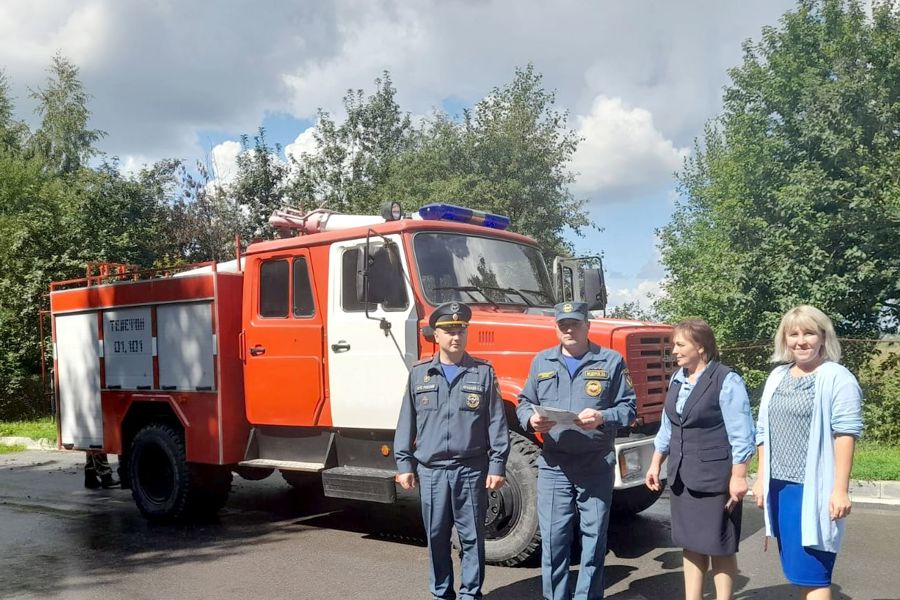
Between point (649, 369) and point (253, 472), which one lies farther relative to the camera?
point (253, 472)

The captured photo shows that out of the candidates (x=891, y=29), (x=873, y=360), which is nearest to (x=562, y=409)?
(x=873, y=360)

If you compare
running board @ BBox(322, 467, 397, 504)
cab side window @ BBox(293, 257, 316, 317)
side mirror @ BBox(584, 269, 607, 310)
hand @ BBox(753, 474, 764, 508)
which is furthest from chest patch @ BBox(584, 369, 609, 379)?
cab side window @ BBox(293, 257, 316, 317)

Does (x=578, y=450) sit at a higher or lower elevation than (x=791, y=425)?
lower

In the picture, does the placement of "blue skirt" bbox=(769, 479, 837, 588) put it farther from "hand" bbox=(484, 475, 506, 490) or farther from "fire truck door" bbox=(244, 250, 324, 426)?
"fire truck door" bbox=(244, 250, 324, 426)

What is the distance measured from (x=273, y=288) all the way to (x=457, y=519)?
11.3 feet

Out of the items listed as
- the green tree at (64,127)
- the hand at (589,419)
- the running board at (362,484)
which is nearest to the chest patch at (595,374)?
the hand at (589,419)

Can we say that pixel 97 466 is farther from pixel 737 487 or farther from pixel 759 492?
pixel 759 492

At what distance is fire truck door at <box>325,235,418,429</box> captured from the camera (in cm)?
641

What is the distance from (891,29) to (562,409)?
18624mm

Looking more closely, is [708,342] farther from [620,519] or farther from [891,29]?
[891,29]

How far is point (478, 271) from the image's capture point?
6781 mm

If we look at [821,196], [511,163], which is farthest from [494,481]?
[511,163]

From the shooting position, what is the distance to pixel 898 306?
613 inches

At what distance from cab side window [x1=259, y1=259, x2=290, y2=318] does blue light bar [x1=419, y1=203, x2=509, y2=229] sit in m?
1.37
